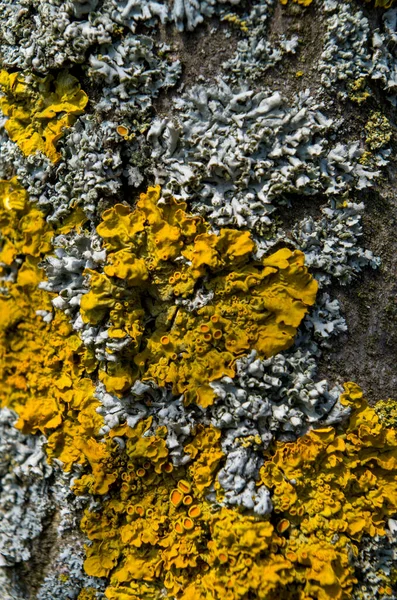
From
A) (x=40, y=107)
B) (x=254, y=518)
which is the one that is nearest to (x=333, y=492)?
(x=254, y=518)

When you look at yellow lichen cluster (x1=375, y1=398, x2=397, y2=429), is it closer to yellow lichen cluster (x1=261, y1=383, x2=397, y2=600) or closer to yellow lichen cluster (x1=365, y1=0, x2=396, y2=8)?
yellow lichen cluster (x1=261, y1=383, x2=397, y2=600)

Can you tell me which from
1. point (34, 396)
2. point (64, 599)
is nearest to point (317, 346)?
point (34, 396)

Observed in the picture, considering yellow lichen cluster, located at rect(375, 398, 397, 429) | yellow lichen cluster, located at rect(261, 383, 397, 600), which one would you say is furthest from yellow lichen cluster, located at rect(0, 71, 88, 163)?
yellow lichen cluster, located at rect(375, 398, 397, 429)

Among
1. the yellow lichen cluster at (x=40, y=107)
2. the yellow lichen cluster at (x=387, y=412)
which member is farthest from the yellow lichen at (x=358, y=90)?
the yellow lichen cluster at (x=387, y=412)

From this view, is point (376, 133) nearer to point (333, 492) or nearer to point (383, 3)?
point (383, 3)

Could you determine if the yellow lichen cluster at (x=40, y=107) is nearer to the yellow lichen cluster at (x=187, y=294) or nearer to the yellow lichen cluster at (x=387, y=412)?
the yellow lichen cluster at (x=187, y=294)
